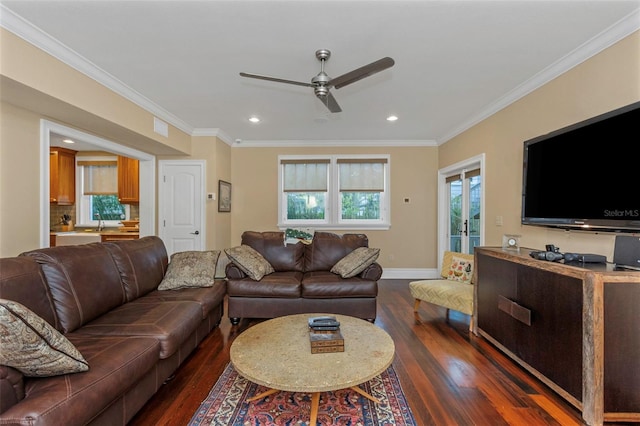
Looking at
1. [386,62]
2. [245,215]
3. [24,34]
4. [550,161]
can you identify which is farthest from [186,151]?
[550,161]

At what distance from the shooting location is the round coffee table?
156cm

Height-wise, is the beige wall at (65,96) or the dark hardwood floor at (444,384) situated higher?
the beige wall at (65,96)

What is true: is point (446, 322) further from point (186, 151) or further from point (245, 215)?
point (186, 151)

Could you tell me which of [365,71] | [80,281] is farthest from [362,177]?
[80,281]

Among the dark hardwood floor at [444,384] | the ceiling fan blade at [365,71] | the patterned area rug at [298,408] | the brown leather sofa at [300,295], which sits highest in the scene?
the ceiling fan blade at [365,71]

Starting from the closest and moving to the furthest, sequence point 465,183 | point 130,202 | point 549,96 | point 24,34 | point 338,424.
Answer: point 338,424 < point 24,34 < point 549,96 < point 465,183 < point 130,202

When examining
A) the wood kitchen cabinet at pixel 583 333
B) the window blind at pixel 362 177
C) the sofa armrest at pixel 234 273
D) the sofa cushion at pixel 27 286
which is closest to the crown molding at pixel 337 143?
the window blind at pixel 362 177

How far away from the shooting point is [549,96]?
283 cm

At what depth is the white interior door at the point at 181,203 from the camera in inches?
194

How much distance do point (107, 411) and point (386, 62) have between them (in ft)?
8.87

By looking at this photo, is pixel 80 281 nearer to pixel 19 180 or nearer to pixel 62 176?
pixel 19 180

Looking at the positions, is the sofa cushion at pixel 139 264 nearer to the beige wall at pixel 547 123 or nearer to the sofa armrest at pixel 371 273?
the sofa armrest at pixel 371 273

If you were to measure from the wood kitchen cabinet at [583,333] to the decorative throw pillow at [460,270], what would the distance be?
1129 mm

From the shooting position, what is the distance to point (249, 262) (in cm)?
342
